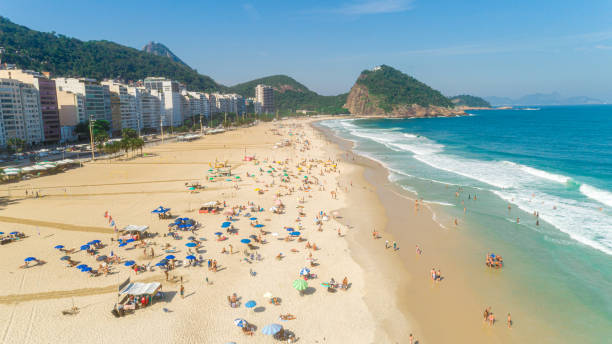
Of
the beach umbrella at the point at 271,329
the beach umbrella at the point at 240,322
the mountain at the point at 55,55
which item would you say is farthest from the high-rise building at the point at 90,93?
the beach umbrella at the point at 271,329

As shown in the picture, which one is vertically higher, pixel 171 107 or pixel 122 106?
pixel 171 107

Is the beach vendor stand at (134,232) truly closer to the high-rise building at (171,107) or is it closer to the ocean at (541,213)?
the ocean at (541,213)

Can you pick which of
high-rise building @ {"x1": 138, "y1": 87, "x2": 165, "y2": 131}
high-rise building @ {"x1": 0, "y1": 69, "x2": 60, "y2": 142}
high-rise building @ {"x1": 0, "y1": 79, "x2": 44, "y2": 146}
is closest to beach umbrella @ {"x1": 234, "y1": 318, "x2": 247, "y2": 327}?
high-rise building @ {"x1": 0, "y1": 79, "x2": 44, "y2": 146}

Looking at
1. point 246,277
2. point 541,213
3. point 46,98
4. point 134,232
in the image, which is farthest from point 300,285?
point 46,98

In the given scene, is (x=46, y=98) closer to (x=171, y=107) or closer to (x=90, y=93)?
(x=90, y=93)

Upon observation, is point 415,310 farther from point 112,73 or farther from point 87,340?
point 112,73

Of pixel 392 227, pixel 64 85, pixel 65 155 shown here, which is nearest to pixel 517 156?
pixel 392 227

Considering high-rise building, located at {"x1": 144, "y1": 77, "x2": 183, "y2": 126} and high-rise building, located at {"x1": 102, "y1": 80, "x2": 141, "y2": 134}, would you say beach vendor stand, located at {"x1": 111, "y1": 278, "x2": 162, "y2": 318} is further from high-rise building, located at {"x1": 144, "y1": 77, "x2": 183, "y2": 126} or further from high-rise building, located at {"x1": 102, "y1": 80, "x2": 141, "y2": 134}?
high-rise building, located at {"x1": 144, "y1": 77, "x2": 183, "y2": 126}
